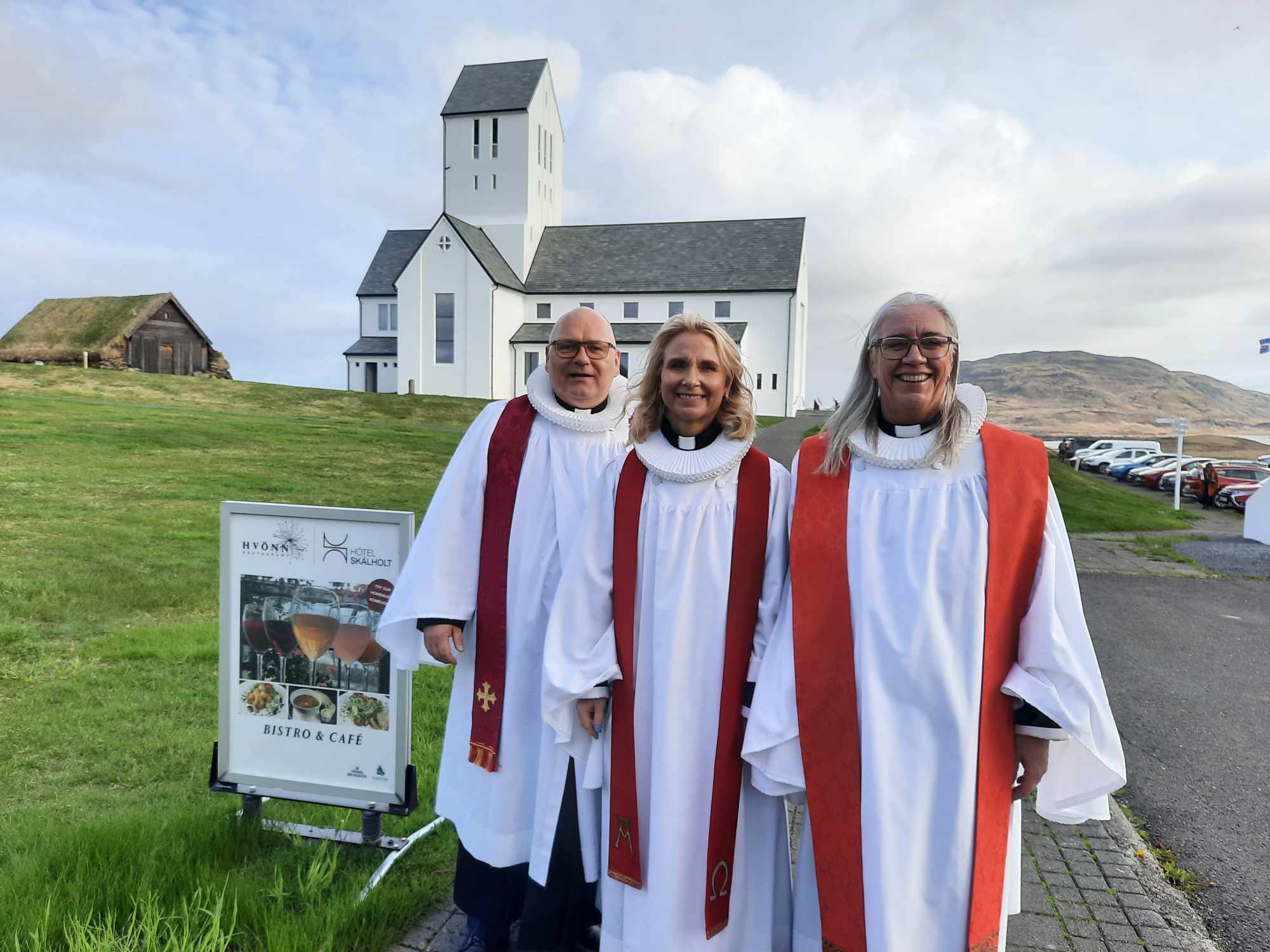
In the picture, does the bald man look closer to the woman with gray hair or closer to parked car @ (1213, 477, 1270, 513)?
the woman with gray hair

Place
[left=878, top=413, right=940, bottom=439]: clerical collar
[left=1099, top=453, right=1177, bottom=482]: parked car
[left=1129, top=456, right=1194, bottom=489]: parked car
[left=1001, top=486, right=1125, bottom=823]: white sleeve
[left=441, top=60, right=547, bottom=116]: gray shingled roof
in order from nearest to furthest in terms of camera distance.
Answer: [left=1001, top=486, right=1125, bottom=823]: white sleeve < [left=878, top=413, right=940, bottom=439]: clerical collar < [left=1129, top=456, right=1194, bottom=489]: parked car < [left=1099, top=453, right=1177, bottom=482]: parked car < [left=441, top=60, right=547, bottom=116]: gray shingled roof

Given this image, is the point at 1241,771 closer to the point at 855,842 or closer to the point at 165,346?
the point at 855,842

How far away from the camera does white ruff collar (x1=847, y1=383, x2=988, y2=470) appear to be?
8.52 ft

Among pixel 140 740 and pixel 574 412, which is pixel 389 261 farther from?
pixel 574 412

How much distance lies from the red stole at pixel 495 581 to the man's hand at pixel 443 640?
85 millimetres

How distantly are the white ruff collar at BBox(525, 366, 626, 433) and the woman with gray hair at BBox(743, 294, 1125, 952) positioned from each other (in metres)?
0.93

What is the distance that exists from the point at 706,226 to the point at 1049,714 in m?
54.1

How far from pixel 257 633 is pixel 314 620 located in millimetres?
306

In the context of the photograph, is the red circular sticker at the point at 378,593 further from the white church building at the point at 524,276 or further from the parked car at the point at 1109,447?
the parked car at the point at 1109,447

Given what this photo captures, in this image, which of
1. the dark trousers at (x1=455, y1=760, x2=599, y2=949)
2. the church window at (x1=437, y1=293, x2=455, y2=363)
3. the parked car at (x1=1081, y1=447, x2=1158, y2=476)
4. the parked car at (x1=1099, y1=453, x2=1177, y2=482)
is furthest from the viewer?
the church window at (x1=437, y1=293, x2=455, y2=363)

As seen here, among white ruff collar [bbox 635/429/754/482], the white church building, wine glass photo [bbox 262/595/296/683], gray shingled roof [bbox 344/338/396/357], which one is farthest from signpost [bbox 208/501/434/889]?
gray shingled roof [bbox 344/338/396/357]

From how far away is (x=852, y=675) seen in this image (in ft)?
8.31

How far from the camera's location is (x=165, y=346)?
42.3 meters

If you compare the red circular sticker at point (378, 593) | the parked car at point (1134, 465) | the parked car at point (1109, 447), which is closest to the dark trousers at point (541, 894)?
the red circular sticker at point (378, 593)
